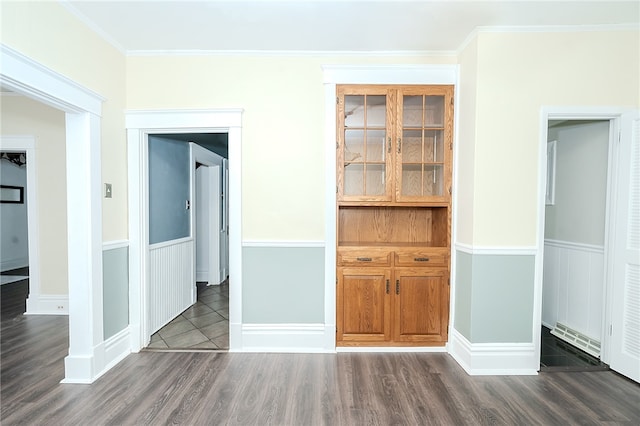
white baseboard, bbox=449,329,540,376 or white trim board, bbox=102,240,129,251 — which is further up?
white trim board, bbox=102,240,129,251

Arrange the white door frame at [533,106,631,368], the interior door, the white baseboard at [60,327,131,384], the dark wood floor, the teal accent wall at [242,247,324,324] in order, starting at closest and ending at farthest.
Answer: the dark wood floor, the white baseboard at [60,327,131,384], the white door frame at [533,106,631,368], the teal accent wall at [242,247,324,324], the interior door

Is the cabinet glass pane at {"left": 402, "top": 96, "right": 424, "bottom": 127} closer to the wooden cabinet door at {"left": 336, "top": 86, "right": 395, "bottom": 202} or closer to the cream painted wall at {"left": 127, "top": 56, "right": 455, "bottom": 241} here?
the wooden cabinet door at {"left": 336, "top": 86, "right": 395, "bottom": 202}

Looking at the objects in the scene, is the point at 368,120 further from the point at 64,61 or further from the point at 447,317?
the point at 64,61

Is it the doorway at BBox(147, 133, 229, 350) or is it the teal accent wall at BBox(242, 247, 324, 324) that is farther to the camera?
the doorway at BBox(147, 133, 229, 350)

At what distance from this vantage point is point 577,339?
2.93 meters

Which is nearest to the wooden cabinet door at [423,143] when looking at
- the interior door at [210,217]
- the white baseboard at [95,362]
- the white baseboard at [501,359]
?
the white baseboard at [501,359]

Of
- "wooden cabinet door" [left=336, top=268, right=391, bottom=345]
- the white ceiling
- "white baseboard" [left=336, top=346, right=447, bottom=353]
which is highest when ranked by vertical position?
the white ceiling

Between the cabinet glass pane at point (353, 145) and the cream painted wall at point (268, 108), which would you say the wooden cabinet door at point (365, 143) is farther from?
the cream painted wall at point (268, 108)

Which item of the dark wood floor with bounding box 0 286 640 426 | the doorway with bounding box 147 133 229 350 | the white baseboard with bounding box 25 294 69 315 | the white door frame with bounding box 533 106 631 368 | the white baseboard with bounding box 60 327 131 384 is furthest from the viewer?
the white baseboard with bounding box 25 294 69 315

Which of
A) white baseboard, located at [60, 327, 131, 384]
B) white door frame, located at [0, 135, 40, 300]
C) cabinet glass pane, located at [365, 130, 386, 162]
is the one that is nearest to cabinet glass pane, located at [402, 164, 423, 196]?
cabinet glass pane, located at [365, 130, 386, 162]

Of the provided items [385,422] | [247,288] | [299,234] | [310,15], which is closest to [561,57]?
[310,15]

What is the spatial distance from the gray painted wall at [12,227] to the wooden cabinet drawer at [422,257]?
25.1 feet

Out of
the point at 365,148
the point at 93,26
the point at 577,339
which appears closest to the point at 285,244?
the point at 365,148

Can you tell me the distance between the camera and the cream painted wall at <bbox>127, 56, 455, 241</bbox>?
2.77 meters
